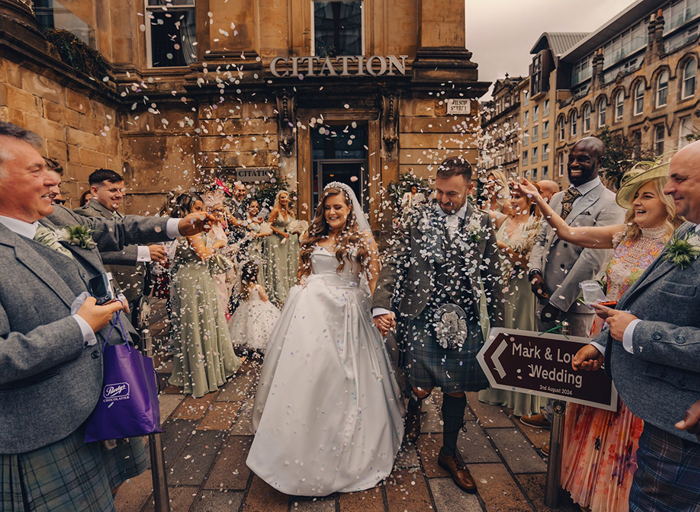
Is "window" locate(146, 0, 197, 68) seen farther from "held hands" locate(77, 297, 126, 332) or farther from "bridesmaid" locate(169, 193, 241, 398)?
"held hands" locate(77, 297, 126, 332)

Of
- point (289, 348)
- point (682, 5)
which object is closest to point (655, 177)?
point (289, 348)

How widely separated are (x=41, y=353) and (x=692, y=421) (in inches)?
97.2

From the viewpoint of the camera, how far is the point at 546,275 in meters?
3.42

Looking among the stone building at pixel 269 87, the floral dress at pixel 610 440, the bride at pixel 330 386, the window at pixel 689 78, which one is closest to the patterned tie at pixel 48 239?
the bride at pixel 330 386

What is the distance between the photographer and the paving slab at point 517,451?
9.71ft

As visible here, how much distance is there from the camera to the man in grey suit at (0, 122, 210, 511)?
154 cm

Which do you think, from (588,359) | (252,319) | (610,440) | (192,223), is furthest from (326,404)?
(252,319)

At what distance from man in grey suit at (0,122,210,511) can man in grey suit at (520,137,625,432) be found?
302cm

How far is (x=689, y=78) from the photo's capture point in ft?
74.8

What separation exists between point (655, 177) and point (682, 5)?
33.1 m

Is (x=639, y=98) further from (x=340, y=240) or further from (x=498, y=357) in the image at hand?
(x=498, y=357)

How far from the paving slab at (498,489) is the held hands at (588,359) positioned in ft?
3.87

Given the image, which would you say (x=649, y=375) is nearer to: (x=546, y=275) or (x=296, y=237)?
(x=546, y=275)

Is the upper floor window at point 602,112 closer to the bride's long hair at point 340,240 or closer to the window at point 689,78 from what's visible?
the window at point 689,78
